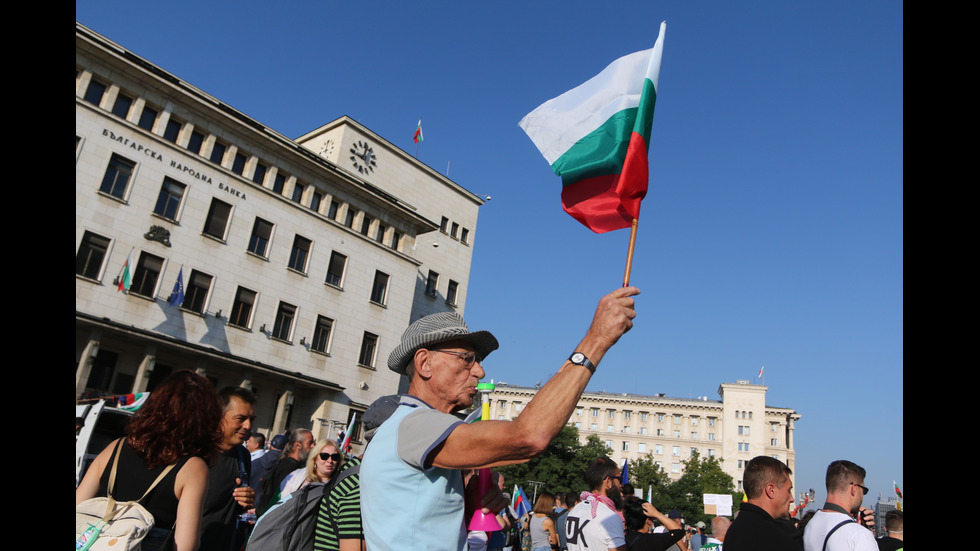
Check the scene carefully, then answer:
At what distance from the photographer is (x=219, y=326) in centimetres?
2523

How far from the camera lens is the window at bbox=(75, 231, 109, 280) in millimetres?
21891

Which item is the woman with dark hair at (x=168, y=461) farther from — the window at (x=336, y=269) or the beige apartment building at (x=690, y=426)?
the beige apartment building at (x=690, y=426)

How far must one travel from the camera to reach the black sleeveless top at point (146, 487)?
9.53 feet

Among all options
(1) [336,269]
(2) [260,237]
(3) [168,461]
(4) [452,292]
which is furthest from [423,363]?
(4) [452,292]

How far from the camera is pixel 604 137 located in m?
3.24

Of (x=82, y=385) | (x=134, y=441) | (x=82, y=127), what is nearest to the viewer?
(x=134, y=441)

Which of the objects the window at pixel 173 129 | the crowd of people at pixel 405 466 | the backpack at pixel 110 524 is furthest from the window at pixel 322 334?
the backpack at pixel 110 524

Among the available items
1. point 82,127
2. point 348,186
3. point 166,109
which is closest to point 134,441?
point 82,127

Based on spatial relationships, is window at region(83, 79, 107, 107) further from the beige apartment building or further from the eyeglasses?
the beige apartment building

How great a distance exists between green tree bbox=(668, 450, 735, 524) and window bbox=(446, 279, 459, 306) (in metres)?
48.3

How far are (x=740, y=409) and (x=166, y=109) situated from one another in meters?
91.1

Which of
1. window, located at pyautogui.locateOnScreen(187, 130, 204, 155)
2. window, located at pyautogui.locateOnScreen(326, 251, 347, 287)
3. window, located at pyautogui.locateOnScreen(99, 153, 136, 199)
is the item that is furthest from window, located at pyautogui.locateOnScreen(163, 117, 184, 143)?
window, located at pyautogui.locateOnScreen(326, 251, 347, 287)
